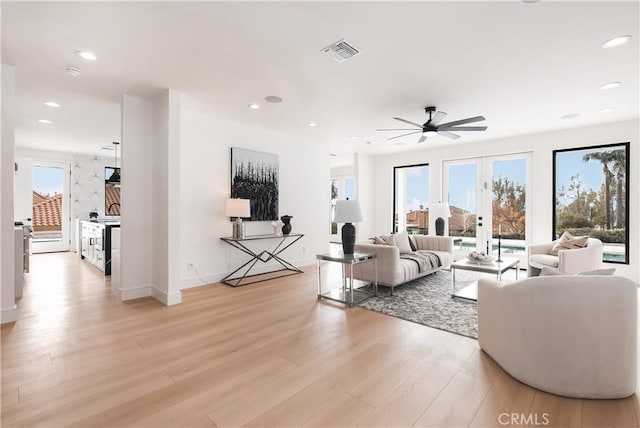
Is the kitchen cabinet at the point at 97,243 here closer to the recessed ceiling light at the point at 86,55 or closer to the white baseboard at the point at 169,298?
the white baseboard at the point at 169,298

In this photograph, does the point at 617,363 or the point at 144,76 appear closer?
the point at 617,363

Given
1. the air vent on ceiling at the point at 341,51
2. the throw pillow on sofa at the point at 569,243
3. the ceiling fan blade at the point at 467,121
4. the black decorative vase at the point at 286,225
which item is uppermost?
the air vent on ceiling at the point at 341,51

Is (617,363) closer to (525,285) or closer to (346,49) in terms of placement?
(525,285)

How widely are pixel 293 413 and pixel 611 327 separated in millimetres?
1980

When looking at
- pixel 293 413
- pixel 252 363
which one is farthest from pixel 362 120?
pixel 293 413

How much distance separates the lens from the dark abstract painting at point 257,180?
533 centimetres

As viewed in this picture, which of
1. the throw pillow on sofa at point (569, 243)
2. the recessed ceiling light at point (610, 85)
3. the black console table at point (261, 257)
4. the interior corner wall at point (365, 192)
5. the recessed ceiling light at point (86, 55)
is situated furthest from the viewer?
the interior corner wall at point (365, 192)

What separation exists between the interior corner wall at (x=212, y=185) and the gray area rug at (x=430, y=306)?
250cm

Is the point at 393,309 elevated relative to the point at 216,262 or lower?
lower

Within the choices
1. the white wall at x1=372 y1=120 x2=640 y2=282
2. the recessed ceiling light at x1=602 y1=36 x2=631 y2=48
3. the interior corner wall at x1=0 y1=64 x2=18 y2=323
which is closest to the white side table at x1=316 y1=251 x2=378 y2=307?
the recessed ceiling light at x1=602 y1=36 x2=631 y2=48

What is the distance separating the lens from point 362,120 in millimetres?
5145

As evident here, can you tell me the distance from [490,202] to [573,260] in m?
2.43

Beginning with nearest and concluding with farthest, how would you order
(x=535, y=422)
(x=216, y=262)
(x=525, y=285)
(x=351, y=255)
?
(x=535, y=422)
(x=525, y=285)
(x=351, y=255)
(x=216, y=262)

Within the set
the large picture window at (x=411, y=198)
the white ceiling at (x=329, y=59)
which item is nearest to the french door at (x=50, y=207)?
the white ceiling at (x=329, y=59)
